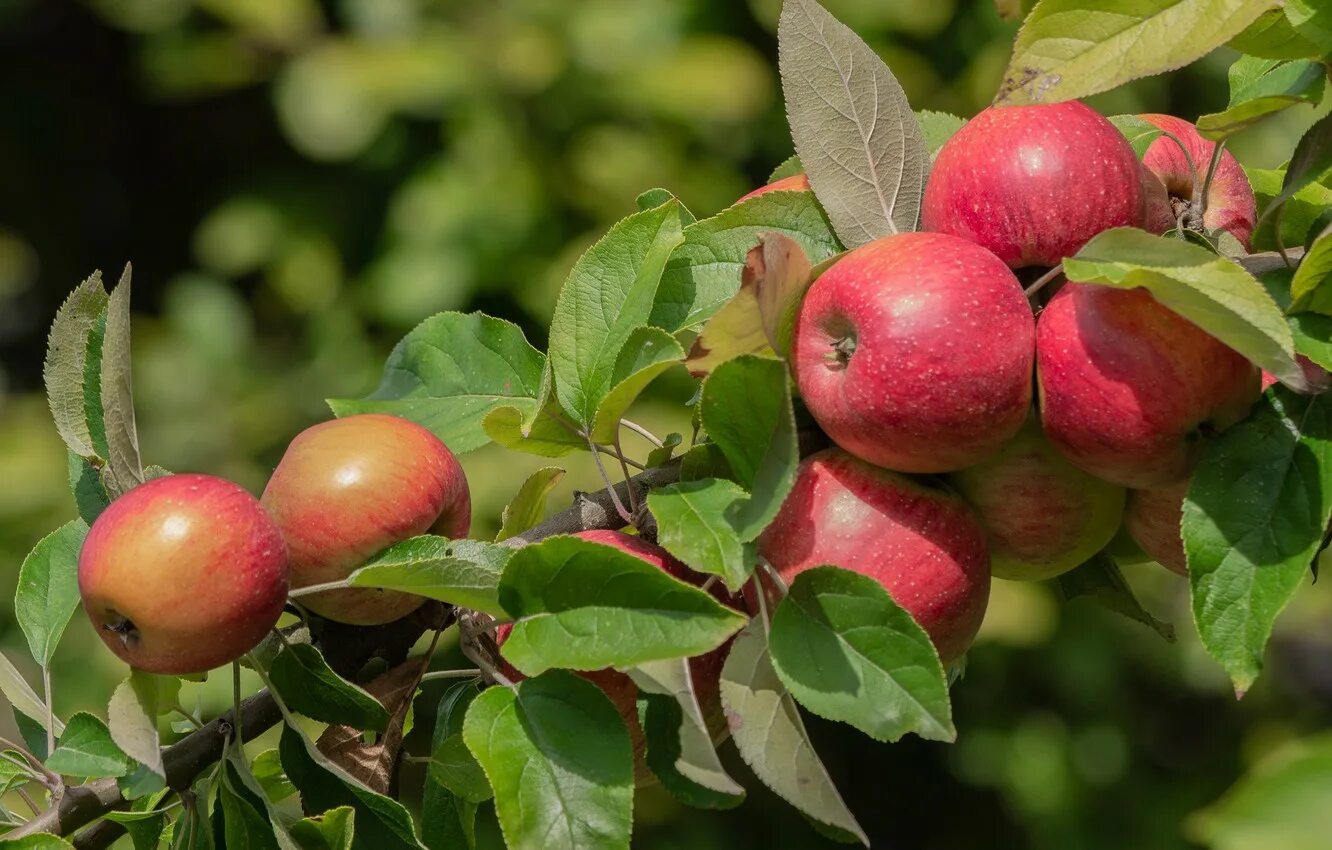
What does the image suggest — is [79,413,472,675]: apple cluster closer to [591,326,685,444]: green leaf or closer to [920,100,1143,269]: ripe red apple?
[591,326,685,444]: green leaf

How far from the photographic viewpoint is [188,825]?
69 cm

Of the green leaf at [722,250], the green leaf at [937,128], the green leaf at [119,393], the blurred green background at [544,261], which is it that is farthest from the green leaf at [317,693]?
the blurred green background at [544,261]

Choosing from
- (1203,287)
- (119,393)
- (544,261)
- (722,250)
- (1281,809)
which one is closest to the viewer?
(1281,809)

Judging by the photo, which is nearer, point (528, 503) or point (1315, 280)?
point (1315, 280)

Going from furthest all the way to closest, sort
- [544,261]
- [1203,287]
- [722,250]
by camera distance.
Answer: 1. [544,261]
2. [722,250]
3. [1203,287]

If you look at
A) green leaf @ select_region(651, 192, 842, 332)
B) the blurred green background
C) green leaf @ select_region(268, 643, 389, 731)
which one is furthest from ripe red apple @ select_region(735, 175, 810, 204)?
the blurred green background

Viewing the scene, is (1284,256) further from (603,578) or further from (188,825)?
(188,825)

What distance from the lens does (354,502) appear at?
712 mm

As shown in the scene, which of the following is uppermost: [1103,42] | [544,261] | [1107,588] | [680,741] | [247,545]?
[1103,42]

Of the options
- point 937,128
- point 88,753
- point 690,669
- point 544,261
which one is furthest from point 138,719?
point 544,261

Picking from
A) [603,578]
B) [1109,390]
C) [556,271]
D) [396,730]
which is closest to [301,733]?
[396,730]

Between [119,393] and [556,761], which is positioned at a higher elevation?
[119,393]

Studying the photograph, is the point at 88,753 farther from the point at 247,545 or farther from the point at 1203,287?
the point at 1203,287

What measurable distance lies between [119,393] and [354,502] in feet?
0.41
